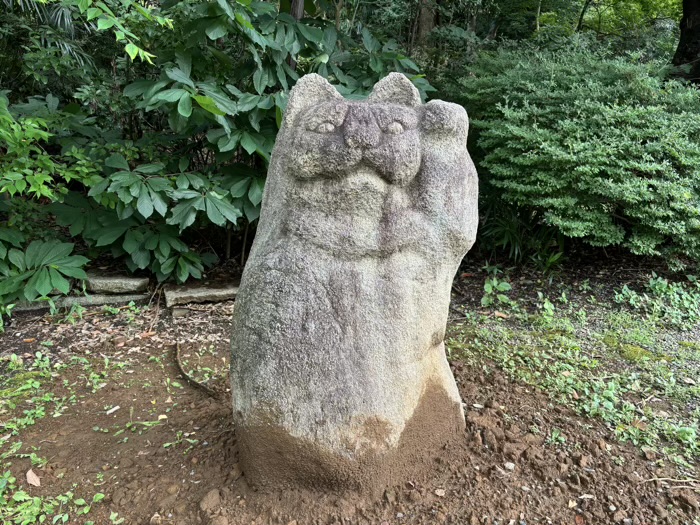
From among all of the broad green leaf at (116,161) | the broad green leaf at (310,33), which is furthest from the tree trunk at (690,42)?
the broad green leaf at (116,161)

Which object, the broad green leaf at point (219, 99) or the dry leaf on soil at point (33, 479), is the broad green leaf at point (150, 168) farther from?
the dry leaf on soil at point (33, 479)

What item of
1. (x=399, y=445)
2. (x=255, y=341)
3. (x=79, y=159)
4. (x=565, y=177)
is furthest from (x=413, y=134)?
(x=79, y=159)

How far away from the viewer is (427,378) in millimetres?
2117

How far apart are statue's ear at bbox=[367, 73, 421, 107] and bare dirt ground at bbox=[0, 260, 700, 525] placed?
4.77 feet

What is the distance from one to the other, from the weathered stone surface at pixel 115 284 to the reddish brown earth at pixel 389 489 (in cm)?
126

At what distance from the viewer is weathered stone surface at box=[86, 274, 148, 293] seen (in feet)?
13.9

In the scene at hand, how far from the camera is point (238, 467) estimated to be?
7.01 ft

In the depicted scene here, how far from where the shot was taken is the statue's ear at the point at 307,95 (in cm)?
194

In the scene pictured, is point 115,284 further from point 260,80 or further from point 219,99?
point 260,80

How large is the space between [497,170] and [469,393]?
7.57 ft

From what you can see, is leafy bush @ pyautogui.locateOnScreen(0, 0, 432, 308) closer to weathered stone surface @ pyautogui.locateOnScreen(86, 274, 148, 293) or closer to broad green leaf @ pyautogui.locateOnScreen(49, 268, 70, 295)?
weathered stone surface @ pyautogui.locateOnScreen(86, 274, 148, 293)

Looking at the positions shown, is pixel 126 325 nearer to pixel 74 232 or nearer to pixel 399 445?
pixel 74 232

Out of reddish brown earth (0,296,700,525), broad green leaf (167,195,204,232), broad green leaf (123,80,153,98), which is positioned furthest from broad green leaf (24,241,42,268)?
broad green leaf (123,80,153,98)

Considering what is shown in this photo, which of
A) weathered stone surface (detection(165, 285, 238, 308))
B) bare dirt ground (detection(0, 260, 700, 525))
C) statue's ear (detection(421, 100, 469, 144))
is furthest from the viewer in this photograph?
weathered stone surface (detection(165, 285, 238, 308))
